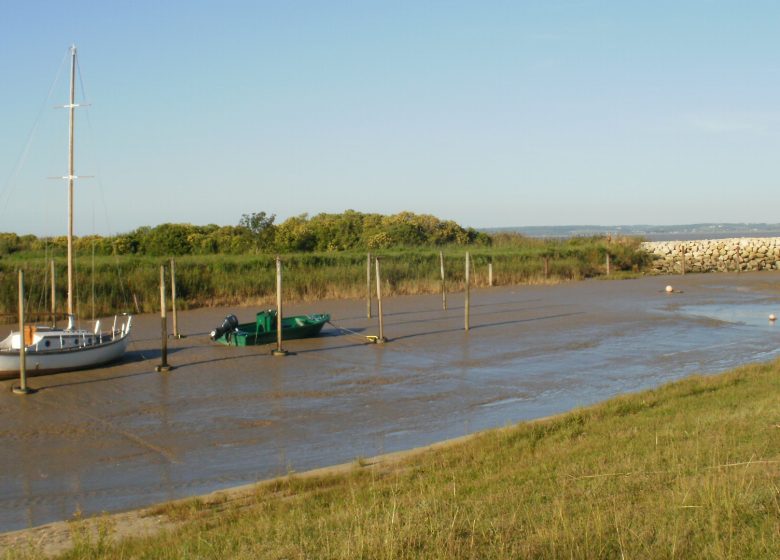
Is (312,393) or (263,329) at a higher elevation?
(263,329)

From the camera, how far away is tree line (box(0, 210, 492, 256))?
56625 millimetres

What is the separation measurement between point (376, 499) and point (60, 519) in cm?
430

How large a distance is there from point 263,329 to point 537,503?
19.9 meters

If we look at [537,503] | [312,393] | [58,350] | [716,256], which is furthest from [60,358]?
[716,256]

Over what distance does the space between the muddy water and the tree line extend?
23944 mm

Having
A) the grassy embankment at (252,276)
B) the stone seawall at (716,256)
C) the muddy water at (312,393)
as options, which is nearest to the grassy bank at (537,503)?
the muddy water at (312,393)

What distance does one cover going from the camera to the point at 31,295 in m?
32.5

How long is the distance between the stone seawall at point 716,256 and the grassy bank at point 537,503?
167ft

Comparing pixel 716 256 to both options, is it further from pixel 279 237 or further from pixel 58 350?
pixel 58 350

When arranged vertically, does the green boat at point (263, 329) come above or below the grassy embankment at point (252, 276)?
below

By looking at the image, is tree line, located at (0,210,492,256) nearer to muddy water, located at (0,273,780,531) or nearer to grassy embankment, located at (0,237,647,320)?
grassy embankment, located at (0,237,647,320)

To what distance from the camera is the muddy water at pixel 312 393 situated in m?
12.9

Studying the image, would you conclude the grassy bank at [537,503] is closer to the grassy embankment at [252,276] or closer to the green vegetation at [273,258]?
the green vegetation at [273,258]

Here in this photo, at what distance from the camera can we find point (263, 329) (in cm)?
2675
